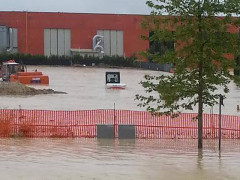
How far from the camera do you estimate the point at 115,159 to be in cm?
1320

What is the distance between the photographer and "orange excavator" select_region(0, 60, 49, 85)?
5306 centimetres

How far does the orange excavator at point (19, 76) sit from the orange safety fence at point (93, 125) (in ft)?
99.5

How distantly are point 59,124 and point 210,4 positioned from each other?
8.59m

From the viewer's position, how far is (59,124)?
797 inches

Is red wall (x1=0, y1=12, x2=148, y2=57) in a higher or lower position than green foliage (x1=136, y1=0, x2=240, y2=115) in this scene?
higher

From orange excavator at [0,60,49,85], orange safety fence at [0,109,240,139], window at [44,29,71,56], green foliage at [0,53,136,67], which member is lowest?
orange safety fence at [0,109,240,139]

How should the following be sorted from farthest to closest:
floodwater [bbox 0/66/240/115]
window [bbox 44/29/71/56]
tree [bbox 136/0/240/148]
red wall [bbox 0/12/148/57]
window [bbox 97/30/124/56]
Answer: window [bbox 97/30/124/56] < window [bbox 44/29/71/56] < red wall [bbox 0/12/148/57] < floodwater [bbox 0/66/240/115] < tree [bbox 136/0/240/148]

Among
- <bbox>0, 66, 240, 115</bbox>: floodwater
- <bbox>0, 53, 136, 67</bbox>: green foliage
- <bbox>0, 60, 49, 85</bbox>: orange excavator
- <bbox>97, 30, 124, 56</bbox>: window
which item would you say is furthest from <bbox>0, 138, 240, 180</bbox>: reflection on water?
<bbox>97, 30, 124, 56</bbox>: window

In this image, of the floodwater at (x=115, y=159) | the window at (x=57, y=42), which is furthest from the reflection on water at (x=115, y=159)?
the window at (x=57, y=42)

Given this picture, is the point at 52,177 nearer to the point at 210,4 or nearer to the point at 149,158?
the point at 149,158

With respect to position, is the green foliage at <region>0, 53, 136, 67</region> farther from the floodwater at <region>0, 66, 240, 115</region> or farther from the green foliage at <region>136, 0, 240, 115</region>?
the green foliage at <region>136, 0, 240, 115</region>


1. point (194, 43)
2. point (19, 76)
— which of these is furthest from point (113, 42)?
point (194, 43)

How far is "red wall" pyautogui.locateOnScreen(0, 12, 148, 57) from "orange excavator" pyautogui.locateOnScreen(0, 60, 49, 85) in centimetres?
3075

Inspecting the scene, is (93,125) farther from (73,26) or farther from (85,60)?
(73,26)
